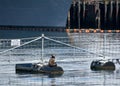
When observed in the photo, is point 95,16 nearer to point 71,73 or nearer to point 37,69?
point 71,73

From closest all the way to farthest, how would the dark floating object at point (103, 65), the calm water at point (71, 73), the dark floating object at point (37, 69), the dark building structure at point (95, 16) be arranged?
1. the calm water at point (71, 73)
2. the dark floating object at point (37, 69)
3. the dark floating object at point (103, 65)
4. the dark building structure at point (95, 16)

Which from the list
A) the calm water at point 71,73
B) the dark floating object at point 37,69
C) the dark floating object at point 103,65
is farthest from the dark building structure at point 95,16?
the dark floating object at point 37,69

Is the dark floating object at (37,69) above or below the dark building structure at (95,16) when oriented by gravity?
below

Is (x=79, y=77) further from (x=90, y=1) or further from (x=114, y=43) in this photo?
(x=90, y=1)

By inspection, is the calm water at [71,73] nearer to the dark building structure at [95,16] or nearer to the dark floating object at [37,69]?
the dark floating object at [37,69]

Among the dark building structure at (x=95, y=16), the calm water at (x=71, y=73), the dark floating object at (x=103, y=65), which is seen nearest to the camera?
the calm water at (x=71, y=73)

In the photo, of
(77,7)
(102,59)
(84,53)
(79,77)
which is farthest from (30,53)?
(77,7)

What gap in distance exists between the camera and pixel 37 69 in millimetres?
34094

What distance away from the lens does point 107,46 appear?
38.6 m

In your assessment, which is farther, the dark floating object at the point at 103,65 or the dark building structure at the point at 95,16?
the dark building structure at the point at 95,16

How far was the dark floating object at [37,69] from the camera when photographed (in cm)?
3394

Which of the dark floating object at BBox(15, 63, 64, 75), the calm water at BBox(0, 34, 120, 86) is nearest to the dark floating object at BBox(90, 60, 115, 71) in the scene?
the calm water at BBox(0, 34, 120, 86)

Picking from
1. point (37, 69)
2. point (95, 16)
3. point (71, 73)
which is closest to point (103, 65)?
point (71, 73)

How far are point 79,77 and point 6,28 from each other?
256 ft
